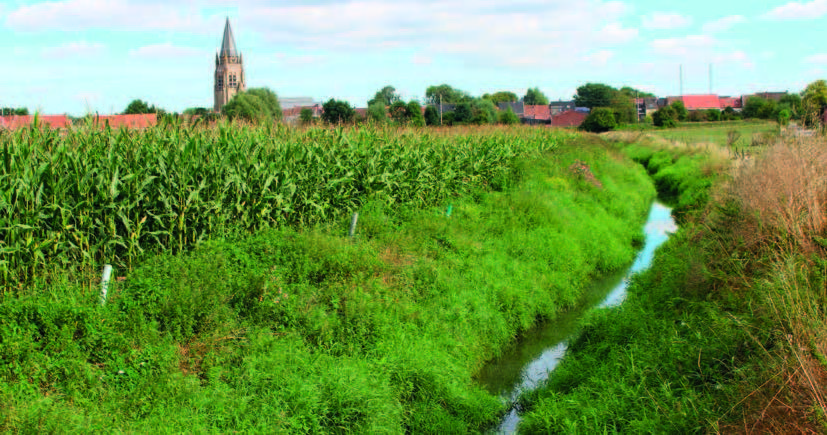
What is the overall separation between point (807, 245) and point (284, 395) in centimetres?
591

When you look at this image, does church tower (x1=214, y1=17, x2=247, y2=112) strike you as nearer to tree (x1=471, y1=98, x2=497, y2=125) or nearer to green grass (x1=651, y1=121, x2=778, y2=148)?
tree (x1=471, y1=98, x2=497, y2=125)

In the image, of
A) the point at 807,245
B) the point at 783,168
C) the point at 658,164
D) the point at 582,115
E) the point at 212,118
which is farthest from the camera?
the point at 582,115

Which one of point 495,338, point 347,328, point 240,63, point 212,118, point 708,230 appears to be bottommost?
point 495,338

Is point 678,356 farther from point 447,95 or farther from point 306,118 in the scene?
point 447,95

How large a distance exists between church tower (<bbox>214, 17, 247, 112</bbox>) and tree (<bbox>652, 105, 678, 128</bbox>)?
158 ft

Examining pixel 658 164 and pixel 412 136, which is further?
pixel 658 164

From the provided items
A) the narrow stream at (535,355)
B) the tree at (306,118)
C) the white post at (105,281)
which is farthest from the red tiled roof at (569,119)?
the white post at (105,281)

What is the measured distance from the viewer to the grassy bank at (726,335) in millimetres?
5102

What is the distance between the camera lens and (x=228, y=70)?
3219 inches

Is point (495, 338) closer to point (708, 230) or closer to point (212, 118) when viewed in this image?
point (708, 230)

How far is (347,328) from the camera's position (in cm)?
805

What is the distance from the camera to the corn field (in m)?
7.39

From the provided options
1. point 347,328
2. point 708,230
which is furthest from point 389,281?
point 708,230

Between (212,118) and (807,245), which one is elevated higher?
(212,118)
